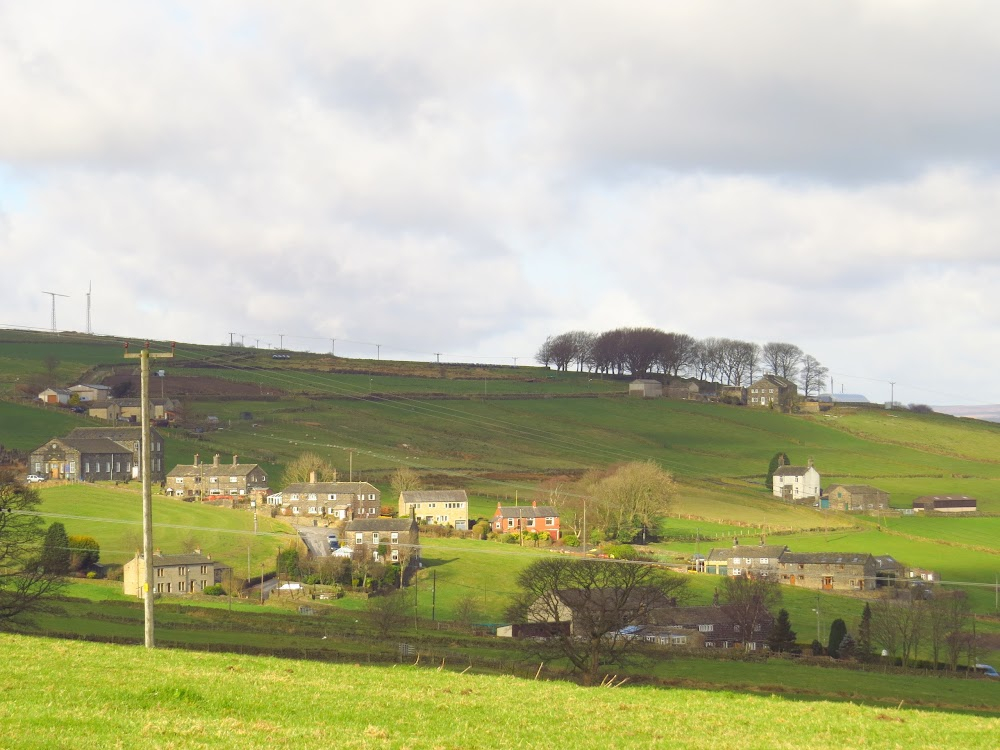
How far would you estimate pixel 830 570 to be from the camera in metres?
83.4

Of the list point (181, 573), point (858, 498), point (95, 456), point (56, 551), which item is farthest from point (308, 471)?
point (858, 498)

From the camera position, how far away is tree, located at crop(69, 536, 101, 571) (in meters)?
72.5

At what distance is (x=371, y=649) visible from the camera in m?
46.3

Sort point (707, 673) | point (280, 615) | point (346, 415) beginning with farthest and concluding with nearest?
point (346, 415)
point (280, 615)
point (707, 673)

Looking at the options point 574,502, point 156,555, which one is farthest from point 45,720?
point 574,502

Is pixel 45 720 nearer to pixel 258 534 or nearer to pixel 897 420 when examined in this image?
pixel 258 534

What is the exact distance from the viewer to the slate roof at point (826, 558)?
83.0m

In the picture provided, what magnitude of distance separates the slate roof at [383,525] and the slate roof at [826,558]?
106 feet

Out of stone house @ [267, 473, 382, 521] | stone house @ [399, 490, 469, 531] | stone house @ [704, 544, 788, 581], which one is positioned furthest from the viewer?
stone house @ [267, 473, 382, 521]

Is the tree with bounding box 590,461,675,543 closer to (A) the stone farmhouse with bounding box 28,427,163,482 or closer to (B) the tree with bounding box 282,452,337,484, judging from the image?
(B) the tree with bounding box 282,452,337,484

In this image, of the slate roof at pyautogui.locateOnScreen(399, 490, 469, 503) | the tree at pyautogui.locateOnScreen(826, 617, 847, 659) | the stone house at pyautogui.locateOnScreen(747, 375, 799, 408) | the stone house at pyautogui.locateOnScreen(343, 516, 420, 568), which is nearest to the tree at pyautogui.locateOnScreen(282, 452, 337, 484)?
the slate roof at pyautogui.locateOnScreen(399, 490, 469, 503)

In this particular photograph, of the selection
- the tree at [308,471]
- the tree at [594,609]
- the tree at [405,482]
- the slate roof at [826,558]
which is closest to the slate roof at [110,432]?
the tree at [308,471]

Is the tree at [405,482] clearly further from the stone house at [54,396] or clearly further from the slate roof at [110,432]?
the stone house at [54,396]

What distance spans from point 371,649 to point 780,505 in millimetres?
78191
